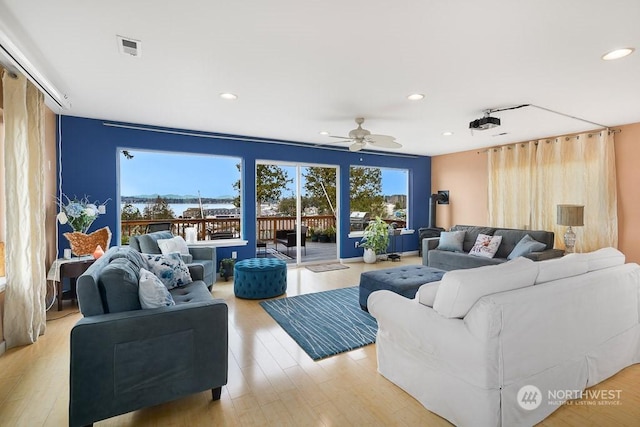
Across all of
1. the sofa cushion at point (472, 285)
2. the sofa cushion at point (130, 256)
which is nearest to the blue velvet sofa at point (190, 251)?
the sofa cushion at point (130, 256)

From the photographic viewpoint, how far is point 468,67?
2652mm

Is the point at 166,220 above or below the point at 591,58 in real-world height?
below

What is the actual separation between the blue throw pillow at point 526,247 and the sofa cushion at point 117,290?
483 cm

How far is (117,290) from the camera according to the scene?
1.89 meters

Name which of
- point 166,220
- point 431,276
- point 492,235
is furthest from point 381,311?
point 166,220

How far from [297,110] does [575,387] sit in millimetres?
3653

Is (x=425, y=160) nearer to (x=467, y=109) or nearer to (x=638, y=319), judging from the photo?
(x=467, y=109)

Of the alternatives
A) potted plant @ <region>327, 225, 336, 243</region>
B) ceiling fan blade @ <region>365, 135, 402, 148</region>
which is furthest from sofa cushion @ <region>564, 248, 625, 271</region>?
potted plant @ <region>327, 225, 336, 243</region>

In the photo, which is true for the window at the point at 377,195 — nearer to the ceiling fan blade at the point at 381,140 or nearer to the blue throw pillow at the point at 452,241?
the blue throw pillow at the point at 452,241

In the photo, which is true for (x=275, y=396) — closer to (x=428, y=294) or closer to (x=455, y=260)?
(x=428, y=294)

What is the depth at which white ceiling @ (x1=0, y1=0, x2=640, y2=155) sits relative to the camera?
6.21ft

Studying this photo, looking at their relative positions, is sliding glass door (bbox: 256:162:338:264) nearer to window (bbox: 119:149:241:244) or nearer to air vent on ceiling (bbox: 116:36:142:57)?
window (bbox: 119:149:241:244)

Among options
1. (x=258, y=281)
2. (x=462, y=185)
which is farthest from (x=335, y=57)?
(x=462, y=185)

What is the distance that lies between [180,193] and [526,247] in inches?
218
